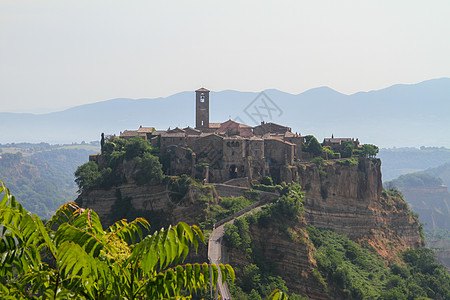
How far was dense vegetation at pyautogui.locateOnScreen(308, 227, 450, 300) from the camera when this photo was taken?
56.3 m

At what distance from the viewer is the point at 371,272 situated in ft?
209

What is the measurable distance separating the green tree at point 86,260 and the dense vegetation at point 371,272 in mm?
49038

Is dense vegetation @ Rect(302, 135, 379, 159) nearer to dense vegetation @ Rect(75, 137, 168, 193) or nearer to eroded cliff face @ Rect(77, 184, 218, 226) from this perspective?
eroded cliff face @ Rect(77, 184, 218, 226)

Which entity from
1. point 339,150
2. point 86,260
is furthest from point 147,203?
point 86,260

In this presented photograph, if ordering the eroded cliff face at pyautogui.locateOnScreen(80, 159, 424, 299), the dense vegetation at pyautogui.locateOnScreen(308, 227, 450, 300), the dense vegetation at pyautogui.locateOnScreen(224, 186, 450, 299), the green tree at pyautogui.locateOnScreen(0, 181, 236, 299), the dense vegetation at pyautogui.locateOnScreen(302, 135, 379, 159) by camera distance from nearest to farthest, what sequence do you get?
the green tree at pyautogui.locateOnScreen(0, 181, 236, 299)
the dense vegetation at pyautogui.locateOnScreen(224, 186, 450, 299)
the eroded cliff face at pyautogui.locateOnScreen(80, 159, 424, 299)
the dense vegetation at pyautogui.locateOnScreen(308, 227, 450, 300)
the dense vegetation at pyautogui.locateOnScreen(302, 135, 379, 159)

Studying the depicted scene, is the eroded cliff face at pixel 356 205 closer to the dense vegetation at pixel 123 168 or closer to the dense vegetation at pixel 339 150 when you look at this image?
the dense vegetation at pixel 339 150

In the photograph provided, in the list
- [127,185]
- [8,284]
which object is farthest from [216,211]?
[8,284]

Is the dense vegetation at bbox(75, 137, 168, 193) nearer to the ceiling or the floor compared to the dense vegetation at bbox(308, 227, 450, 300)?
nearer to the ceiling

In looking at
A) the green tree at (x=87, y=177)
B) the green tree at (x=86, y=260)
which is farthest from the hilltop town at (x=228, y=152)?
the green tree at (x=86, y=260)

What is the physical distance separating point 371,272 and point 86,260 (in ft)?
197

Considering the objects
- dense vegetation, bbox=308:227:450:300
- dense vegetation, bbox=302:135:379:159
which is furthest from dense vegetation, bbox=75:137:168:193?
dense vegetation, bbox=302:135:379:159

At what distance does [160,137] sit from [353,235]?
29271mm

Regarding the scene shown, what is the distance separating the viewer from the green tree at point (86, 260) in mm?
8875

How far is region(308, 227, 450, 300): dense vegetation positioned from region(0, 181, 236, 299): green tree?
49.0 m
